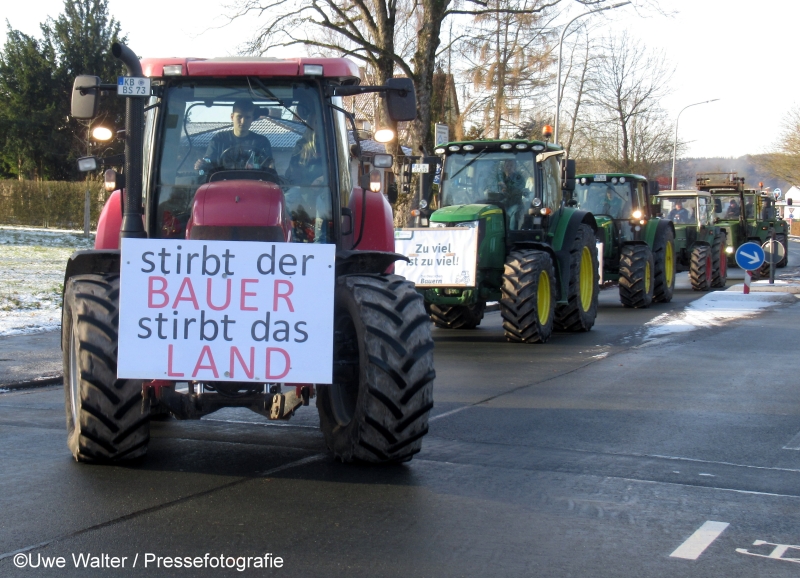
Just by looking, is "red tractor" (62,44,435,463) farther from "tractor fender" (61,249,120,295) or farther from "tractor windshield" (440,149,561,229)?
"tractor windshield" (440,149,561,229)

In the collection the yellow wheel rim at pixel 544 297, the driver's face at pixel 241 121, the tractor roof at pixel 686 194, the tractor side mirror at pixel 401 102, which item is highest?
the tractor side mirror at pixel 401 102

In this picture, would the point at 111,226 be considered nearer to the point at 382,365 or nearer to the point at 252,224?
the point at 252,224

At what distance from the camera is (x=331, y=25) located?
2419 centimetres

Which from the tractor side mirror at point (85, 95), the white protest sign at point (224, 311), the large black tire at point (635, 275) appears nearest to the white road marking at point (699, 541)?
the white protest sign at point (224, 311)

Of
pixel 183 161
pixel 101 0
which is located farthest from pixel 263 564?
pixel 101 0

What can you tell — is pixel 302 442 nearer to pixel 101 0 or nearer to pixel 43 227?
pixel 43 227

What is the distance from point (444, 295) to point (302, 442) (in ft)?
24.2

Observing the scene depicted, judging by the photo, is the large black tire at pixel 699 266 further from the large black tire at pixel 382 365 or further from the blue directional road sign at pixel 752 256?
the large black tire at pixel 382 365

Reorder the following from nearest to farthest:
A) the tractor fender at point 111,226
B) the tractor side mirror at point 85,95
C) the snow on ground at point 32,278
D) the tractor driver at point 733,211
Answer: the tractor side mirror at point 85,95, the tractor fender at point 111,226, the snow on ground at point 32,278, the tractor driver at point 733,211

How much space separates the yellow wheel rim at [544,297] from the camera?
542 inches

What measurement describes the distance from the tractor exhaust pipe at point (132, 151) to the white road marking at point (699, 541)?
141 inches

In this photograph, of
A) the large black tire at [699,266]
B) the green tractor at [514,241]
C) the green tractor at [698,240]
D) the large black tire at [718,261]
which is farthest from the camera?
the large black tire at [718,261]

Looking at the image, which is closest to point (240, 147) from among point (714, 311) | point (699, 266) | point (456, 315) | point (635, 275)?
→ point (456, 315)

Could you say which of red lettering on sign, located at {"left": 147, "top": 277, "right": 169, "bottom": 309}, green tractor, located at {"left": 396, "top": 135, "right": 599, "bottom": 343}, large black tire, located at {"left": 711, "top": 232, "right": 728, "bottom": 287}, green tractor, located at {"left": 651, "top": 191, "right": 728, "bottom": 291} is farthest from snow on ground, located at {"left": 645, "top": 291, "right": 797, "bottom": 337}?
red lettering on sign, located at {"left": 147, "top": 277, "right": 169, "bottom": 309}
